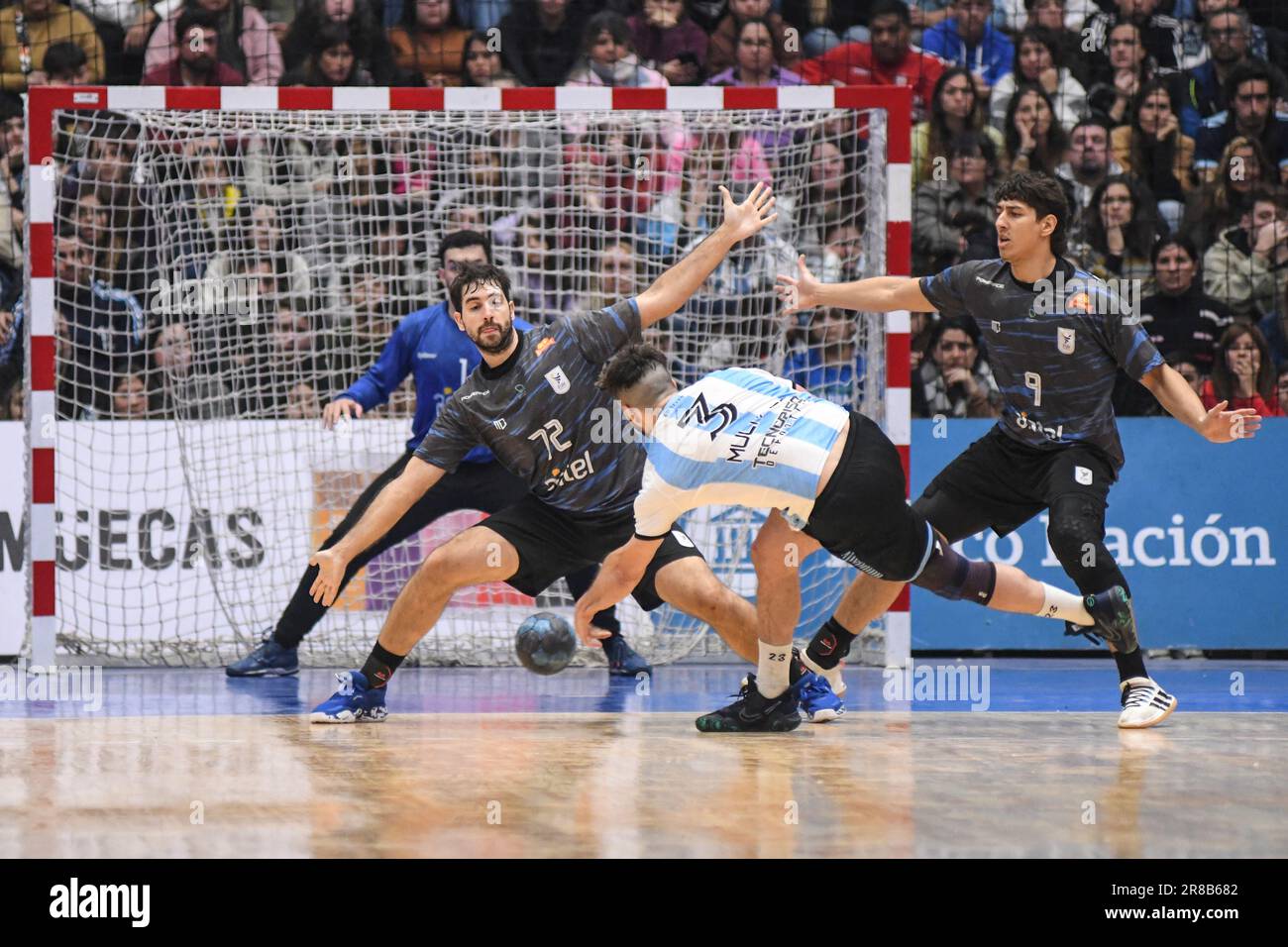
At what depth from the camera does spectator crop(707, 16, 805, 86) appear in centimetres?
1035

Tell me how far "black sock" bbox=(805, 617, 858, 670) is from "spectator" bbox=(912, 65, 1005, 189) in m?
4.38

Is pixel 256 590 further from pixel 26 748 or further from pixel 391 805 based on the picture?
pixel 391 805

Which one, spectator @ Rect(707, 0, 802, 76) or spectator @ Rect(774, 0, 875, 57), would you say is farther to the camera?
spectator @ Rect(774, 0, 875, 57)


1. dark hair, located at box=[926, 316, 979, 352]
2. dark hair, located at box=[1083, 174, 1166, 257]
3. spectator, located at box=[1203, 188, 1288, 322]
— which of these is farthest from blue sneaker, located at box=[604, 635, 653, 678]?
spectator, located at box=[1203, 188, 1288, 322]

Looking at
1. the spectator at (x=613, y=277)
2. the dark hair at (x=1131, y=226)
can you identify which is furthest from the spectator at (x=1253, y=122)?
the spectator at (x=613, y=277)

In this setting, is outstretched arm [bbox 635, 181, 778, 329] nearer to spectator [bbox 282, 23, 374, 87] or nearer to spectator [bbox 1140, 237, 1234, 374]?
spectator [bbox 1140, 237, 1234, 374]

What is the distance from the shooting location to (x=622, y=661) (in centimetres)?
838

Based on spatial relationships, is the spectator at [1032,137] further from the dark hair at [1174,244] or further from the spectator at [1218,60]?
the spectator at [1218,60]

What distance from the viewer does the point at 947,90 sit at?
1016cm

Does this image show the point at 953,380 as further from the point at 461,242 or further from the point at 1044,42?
the point at 461,242

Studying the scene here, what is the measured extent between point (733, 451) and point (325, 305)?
484cm

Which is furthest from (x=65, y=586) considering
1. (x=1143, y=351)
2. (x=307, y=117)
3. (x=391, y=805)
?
(x=1143, y=351)

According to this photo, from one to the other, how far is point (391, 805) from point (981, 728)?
103 inches

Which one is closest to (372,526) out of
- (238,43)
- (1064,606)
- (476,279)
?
(476,279)
